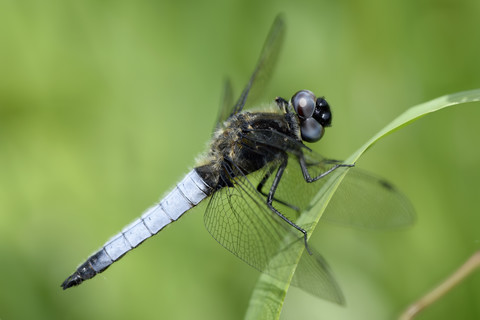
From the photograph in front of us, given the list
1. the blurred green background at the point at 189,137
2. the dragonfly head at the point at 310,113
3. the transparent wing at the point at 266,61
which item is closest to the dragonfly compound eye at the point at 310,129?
the dragonfly head at the point at 310,113

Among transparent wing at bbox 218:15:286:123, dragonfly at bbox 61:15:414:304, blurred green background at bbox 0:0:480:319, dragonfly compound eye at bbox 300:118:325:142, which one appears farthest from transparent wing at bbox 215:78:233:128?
dragonfly compound eye at bbox 300:118:325:142

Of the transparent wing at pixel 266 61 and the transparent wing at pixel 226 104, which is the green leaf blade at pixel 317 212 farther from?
the transparent wing at pixel 266 61

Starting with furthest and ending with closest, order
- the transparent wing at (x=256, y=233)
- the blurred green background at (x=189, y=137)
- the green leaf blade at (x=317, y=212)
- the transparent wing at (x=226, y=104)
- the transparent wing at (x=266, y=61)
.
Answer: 1. the transparent wing at (x=266, y=61)
2. the transparent wing at (x=226, y=104)
3. the blurred green background at (x=189, y=137)
4. the transparent wing at (x=256, y=233)
5. the green leaf blade at (x=317, y=212)

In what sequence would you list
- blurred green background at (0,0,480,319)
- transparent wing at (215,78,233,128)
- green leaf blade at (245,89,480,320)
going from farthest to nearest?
transparent wing at (215,78,233,128) → blurred green background at (0,0,480,319) → green leaf blade at (245,89,480,320)

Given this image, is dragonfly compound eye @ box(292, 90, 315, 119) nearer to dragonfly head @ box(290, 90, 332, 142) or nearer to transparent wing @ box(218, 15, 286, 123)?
dragonfly head @ box(290, 90, 332, 142)

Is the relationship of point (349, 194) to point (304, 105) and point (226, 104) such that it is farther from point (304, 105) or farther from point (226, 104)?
point (226, 104)

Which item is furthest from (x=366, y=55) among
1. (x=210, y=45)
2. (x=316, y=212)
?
(x=316, y=212)

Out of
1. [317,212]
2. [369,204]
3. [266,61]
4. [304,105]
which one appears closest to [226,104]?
[266,61]
